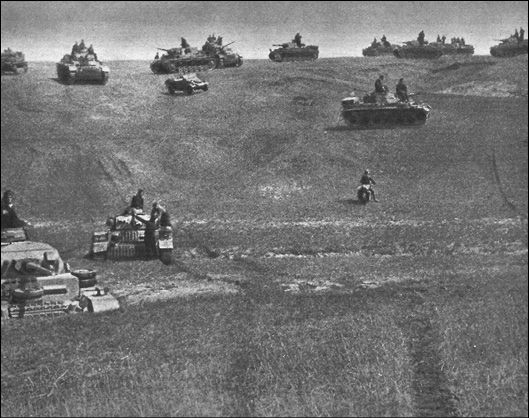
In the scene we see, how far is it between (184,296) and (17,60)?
35169 mm

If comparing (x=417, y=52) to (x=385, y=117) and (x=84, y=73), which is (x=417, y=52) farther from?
(x=84, y=73)

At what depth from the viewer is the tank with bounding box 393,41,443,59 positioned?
6638 cm

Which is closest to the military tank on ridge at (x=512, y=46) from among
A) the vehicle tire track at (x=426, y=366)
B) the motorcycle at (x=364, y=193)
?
the motorcycle at (x=364, y=193)

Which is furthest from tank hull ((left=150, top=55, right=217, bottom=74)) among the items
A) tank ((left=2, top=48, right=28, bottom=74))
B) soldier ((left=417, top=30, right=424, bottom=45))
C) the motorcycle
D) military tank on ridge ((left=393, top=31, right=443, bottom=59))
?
the motorcycle

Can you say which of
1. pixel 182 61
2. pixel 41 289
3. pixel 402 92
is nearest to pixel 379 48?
pixel 182 61

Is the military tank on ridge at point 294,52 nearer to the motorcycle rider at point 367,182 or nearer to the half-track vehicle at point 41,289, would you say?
the motorcycle rider at point 367,182

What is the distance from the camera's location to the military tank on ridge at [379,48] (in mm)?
74125

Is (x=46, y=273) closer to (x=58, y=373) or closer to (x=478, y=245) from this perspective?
(x=58, y=373)

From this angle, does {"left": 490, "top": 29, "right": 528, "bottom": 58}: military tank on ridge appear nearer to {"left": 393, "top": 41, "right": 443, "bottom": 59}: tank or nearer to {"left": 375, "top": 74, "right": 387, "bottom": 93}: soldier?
{"left": 393, "top": 41, "right": 443, "bottom": 59}: tank

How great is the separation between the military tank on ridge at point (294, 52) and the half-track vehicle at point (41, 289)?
39.9 meters

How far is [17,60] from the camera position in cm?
5756

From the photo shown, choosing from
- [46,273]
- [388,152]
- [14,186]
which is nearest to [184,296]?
[46,273]

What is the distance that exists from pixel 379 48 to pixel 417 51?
7.57 metres

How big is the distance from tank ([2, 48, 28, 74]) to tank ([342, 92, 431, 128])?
19837 mm
